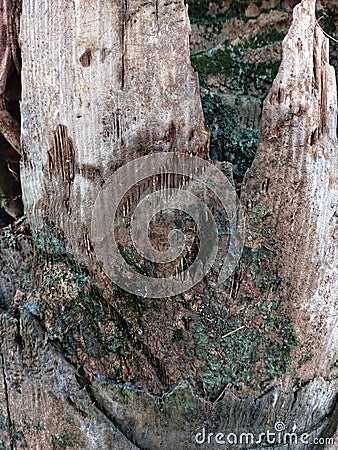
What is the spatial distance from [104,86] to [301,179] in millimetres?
686

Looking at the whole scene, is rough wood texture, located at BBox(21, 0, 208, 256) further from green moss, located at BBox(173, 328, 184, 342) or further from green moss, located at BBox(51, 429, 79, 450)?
green moss, located at BBox(51, 429, 79, 450)

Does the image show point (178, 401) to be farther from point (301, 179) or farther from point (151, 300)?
point (301, 179)

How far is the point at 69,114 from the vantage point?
1.69m

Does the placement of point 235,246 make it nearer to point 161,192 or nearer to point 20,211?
point 161,192

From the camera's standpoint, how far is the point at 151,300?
5.72ft

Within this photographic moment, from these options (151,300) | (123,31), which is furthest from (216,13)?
(151,300)

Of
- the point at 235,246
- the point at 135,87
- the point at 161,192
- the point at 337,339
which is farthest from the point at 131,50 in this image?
the point at 337,339

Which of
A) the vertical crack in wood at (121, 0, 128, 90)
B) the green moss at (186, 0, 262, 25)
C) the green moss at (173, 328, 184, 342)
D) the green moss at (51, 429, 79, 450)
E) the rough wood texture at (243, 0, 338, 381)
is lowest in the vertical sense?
the green moss at (51, 429, 79, 450)

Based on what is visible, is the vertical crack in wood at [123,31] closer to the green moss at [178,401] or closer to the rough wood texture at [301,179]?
the rough wood texture at [301,179]

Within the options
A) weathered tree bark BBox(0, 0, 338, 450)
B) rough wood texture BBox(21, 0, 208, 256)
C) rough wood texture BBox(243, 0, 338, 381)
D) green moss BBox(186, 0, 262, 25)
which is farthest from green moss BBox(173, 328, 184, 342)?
green moss BBox(186, 0, 262, 25)

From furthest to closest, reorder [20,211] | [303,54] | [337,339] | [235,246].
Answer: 1. [20,211]
2. [337,339]
3. [235,246]
4. [303,54]

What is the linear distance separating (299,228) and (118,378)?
2.56 ft

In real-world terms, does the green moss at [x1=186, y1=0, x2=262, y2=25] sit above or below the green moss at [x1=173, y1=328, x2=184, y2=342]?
above

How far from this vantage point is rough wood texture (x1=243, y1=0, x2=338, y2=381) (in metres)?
1.58
